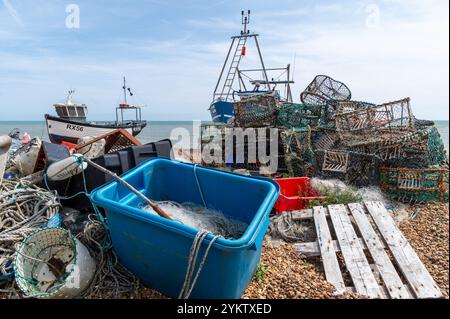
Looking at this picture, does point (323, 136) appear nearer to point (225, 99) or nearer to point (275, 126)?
point (275, 126)

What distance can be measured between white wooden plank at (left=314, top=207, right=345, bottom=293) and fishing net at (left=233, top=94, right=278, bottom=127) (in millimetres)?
3100

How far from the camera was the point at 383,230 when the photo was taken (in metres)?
3.18

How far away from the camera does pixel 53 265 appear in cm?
224

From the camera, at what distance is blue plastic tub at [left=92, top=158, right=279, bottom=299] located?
181cm

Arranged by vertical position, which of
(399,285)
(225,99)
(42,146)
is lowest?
(399,285)

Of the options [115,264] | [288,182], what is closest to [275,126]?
[288,182]

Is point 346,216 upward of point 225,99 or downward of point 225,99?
downward

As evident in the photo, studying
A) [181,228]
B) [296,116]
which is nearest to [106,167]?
[181,228]

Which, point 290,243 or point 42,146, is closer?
point 290,243

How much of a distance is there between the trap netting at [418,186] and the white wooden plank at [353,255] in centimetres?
155

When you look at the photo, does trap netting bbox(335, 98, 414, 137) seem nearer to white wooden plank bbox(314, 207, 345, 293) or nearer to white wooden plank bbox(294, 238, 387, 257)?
white wooden plank bbox(314, 207, 345, 293)

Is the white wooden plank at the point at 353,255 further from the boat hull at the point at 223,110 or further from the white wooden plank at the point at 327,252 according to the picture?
the boat hull at the point at 223,110

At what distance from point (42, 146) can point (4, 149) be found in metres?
0.74
